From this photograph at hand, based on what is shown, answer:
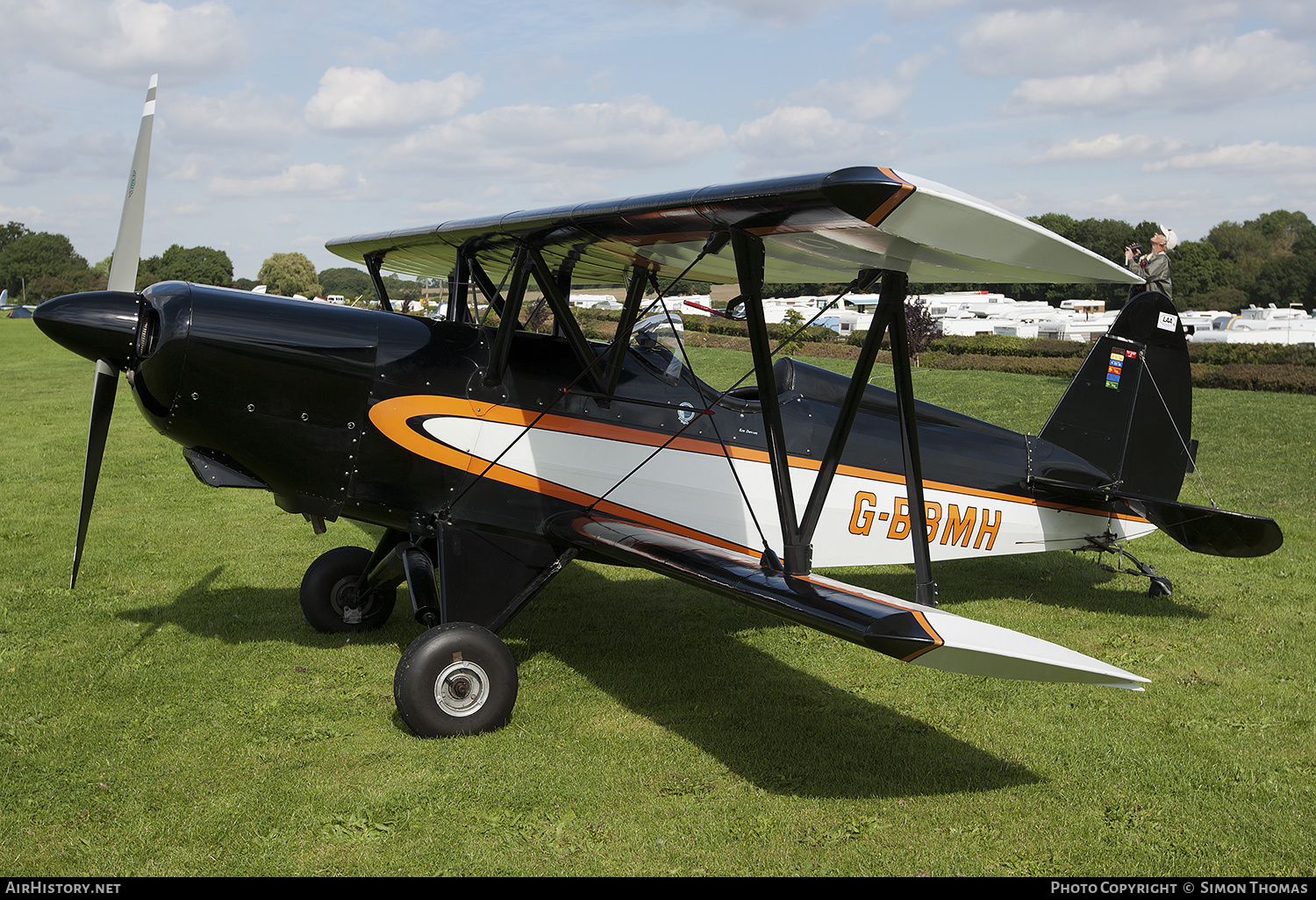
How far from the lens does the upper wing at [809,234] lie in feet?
11.0

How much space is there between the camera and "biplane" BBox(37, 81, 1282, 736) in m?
4.23

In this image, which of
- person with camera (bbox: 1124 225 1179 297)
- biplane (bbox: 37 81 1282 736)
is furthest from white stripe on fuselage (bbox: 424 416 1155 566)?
person with camera (bbox: 1124 225 1179 297)

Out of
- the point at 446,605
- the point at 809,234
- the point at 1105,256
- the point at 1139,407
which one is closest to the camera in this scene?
the point at 809,234

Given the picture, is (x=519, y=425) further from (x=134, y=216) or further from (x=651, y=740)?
(x=134, y=216)

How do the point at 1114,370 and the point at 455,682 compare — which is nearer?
the point at 455,682

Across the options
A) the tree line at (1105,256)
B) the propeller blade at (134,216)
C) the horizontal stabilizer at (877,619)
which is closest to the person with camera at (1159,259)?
the horizontal stabilizer at (877,619)

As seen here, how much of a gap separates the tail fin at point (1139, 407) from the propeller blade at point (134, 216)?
6.65 meters

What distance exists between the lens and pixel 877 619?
3.69 meters

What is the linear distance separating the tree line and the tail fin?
60057 millimetres

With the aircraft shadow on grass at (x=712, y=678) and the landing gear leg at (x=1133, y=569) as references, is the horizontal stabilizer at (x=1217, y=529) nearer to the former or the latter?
the landing gear leg at (x=1133, y=569)

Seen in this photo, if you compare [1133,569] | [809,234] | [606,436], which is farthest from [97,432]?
[1133,569]

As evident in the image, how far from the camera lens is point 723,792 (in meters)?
4.21

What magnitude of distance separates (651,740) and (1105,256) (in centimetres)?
6710

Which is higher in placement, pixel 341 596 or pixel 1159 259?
pixel 1159 259
